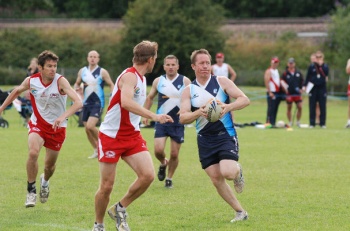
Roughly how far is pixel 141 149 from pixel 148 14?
50.2m

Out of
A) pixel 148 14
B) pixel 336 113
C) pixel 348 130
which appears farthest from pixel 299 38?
pixel 348 130

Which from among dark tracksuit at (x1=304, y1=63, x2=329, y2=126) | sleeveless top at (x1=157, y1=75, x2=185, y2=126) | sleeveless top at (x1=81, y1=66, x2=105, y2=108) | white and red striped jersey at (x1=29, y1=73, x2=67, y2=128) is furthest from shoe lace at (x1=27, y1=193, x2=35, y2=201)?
dark tracksuit at (x1=304, y1=63, x2=329, y2=126)

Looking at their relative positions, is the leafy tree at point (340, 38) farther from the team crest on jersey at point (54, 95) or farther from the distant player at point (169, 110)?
the team crest on jersey at point (54, 95)

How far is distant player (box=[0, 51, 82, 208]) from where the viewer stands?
1071 centimetres

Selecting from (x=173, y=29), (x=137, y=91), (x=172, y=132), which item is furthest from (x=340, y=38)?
(x=137, y=91)

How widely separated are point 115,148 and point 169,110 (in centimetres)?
451

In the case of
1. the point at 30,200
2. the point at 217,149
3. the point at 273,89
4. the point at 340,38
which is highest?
the point at 217,149

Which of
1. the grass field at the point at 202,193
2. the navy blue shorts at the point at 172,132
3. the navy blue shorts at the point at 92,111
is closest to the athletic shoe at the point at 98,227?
the grass field at the point at 202,193

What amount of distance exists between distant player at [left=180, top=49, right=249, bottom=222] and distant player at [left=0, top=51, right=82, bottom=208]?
1.84 metres

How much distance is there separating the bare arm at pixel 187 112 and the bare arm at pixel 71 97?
62.1 inches

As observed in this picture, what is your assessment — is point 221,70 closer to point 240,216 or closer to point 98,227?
point 240,216

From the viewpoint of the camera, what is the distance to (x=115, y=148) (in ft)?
28.9

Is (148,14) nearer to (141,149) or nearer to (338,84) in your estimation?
(338,84)

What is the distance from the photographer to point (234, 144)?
9719 mm
